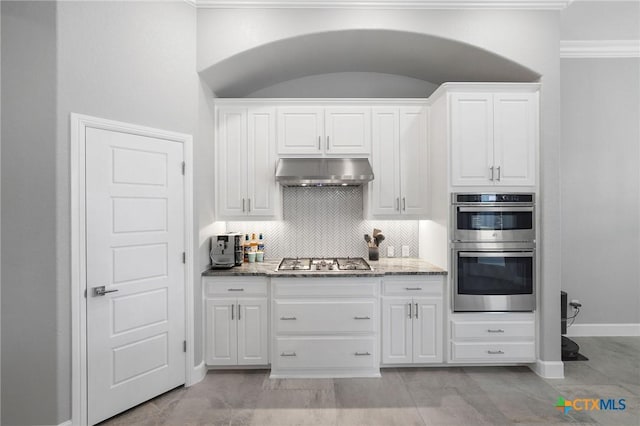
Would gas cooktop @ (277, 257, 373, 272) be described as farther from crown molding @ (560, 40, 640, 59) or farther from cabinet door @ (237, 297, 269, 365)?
crown molding @ (560, 40, 640, 59)

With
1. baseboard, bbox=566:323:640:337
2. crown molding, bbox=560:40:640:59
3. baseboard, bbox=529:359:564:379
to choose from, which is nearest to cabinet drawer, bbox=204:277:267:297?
baseboard, bbox=529:359:564:379

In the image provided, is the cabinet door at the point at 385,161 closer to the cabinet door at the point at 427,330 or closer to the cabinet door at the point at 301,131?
the cabinet door at the point at 301,131

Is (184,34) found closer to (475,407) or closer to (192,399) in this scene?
(192,399)

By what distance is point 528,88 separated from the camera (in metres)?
3.00

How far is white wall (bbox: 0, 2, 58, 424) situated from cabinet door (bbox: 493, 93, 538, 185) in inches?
133

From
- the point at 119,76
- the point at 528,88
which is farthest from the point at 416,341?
the point at 119,76

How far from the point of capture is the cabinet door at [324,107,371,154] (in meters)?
3.35

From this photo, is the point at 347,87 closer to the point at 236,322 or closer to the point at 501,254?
the point at 501,254

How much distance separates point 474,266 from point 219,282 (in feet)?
7.43

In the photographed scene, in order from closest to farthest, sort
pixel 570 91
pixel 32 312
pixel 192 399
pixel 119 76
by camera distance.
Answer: pixel 32 312 → pixel 119 76 → pixel 192 399 → pixel 570 91

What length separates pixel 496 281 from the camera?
2984mm

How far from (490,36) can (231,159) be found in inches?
102

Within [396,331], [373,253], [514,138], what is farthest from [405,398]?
[514,138]

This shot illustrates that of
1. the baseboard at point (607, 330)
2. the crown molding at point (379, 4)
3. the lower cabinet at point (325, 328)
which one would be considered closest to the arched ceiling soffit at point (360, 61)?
the crown molding at point (379, 4)
